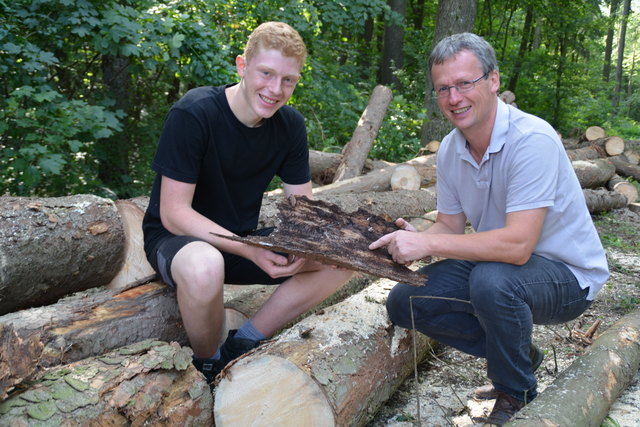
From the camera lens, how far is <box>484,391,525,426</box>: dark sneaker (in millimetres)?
2322

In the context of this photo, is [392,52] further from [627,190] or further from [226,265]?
[226,265]

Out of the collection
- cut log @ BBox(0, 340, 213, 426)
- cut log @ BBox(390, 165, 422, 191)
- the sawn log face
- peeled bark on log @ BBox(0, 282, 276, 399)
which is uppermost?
the sawn log face

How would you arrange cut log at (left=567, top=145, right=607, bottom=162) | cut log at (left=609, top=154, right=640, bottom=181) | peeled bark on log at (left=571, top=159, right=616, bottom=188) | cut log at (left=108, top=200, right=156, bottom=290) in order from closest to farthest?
cut log at (left=108, top=200, right=156, bottom=290) < peeled bark on log at (left=571, top=159, right=616, bottom=188) < cut log at (left=609, top=154, right=640, bottom=181) < cut log at (left=567, top=145, right=607, bottom=162)

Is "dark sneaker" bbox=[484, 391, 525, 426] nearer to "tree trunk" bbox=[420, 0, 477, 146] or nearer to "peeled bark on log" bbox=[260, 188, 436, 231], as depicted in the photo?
"peeled bark on log" bbox=[260, 188, 436, 231]

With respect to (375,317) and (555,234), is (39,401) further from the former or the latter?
(555,234)

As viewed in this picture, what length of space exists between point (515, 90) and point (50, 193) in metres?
13.0

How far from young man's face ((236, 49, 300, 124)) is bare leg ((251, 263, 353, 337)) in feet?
2.66

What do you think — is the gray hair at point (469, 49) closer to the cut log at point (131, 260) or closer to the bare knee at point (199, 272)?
the bare knee at point (199, 272)

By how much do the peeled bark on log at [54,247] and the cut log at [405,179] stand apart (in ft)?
11.0

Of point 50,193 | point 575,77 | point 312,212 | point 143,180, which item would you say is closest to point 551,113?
point 575,77

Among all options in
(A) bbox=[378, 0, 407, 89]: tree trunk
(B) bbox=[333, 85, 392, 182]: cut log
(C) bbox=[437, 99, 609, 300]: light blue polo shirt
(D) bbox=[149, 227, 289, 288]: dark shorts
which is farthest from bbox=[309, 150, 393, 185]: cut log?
(A) bbox=[378, 0, 407, 89]: tree trunk

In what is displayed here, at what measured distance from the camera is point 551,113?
1452 cm

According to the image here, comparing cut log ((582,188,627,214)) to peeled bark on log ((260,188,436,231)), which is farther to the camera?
cut log ((582,188,627,214))

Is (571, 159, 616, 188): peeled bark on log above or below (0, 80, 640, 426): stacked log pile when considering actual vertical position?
above
